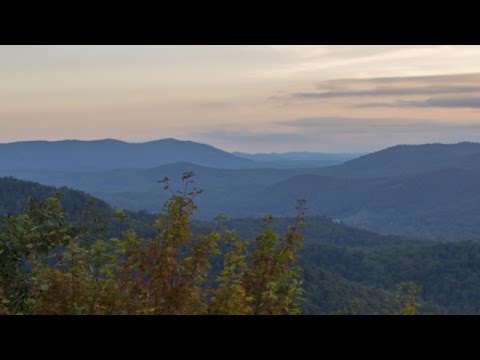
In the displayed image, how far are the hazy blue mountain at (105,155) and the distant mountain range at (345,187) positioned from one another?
0.85m

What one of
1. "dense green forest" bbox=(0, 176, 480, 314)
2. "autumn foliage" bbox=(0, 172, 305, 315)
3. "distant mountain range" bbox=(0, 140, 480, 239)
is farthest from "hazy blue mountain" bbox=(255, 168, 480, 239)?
"autumn foliage" bbox=(0, 172, 305, 315)

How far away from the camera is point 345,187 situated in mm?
124875

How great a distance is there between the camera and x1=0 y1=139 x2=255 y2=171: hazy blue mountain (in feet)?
440

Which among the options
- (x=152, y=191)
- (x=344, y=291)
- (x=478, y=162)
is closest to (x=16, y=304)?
(x=344, y=291)

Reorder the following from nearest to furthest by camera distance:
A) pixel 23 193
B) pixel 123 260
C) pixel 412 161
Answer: pixel 123 260 → pixel 23 193 → pixel 412 161

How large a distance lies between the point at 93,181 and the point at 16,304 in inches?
4329

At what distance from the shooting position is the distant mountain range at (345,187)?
310 feet

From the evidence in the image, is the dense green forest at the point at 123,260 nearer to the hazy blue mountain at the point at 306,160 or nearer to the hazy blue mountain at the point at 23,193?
the hazy blue mountain at the point at 23,193

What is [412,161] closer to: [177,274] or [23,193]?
[23,193]

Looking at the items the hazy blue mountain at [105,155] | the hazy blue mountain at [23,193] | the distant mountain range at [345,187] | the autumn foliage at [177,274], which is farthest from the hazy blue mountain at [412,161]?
the autumn foliage at [177,274]

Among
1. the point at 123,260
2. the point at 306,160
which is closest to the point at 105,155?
the point at 306,160

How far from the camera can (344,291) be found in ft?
79.2

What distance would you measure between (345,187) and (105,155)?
64795 millimetres
